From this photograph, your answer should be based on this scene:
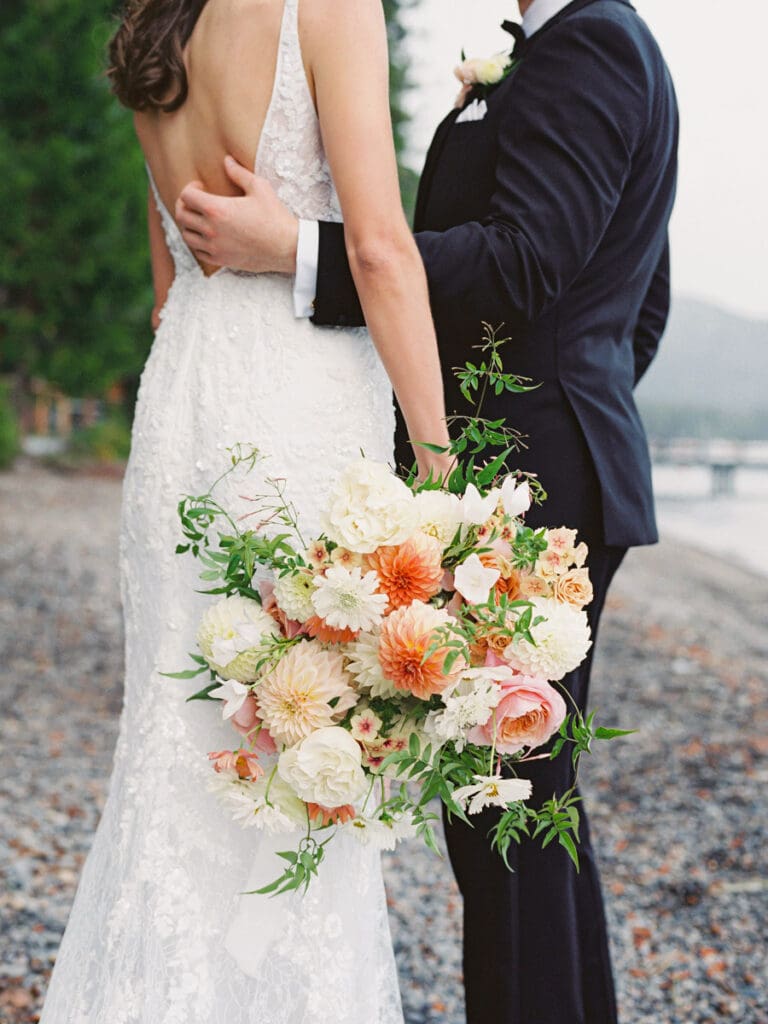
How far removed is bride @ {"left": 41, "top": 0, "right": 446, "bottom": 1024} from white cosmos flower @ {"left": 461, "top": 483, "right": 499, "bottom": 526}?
32 centimetres

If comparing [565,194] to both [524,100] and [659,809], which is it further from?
[659,809]

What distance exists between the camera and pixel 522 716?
1.70m

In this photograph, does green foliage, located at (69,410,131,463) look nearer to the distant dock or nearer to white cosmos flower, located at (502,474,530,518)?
white cosmos flower, located at (502,474,530,518)

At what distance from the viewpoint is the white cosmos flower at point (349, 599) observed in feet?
5.35

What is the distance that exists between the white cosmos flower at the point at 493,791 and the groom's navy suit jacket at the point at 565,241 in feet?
2.30

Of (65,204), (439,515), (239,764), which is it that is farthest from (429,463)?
(65,204)

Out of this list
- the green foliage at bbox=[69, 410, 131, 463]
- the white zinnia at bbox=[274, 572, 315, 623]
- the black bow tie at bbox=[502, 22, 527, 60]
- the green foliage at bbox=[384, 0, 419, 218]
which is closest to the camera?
the white zinnia at bbox=[274, 572, 315, 623]

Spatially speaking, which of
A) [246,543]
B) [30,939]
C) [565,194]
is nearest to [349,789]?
[246,543]

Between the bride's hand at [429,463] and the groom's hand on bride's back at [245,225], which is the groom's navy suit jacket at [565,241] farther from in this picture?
the bride's hand at [429,463]

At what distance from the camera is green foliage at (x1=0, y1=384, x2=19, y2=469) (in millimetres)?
17734

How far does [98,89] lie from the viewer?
56.6 ft

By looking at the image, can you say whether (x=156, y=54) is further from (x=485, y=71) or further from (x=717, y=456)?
(x=717, y=456)

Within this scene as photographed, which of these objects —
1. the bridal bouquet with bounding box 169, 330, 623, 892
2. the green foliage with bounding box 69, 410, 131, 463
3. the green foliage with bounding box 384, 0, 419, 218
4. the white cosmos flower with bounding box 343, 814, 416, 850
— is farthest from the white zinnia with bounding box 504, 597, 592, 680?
the green foliage with bounding box 384, 0, 419, 218

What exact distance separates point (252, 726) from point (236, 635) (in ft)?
0.59
